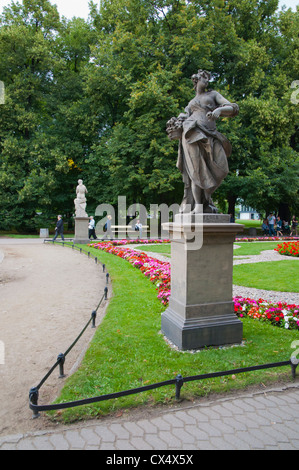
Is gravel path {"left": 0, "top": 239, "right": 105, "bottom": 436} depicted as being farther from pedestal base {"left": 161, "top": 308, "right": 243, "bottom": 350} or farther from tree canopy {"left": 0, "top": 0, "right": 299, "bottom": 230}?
tree canopy {"left": 0, "top": 0, "right": 299, "bottom": 230}

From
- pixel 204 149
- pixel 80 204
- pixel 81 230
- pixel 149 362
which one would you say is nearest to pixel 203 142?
pixel 204 149

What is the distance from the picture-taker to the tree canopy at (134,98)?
22.2 m

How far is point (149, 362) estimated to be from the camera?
4.20m

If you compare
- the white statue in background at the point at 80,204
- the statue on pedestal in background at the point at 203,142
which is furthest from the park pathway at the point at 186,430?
the white statue in background at the point at 80,204

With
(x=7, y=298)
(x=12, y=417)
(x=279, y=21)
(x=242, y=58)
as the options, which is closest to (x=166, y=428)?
(x=12, y=417)

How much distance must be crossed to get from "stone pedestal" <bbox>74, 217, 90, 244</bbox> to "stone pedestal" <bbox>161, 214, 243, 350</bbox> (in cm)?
1512

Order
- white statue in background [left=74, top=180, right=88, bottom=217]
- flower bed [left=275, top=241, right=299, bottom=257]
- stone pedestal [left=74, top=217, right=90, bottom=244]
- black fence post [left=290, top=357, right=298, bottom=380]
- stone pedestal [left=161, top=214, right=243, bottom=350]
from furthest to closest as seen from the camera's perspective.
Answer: white statue in background [left=74, top=180, right=88, bottom=217]
stone pedestal [left=74, top=217, right=90, bottom=244]
flower bed [left=275, top=241, right=299, bottom=257]
stone pedestal [left=161, top=214, right=243, bottom=350]
black fence post [left=290, top=357, right=298, bottom=380]

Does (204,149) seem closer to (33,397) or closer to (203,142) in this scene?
(203,142)

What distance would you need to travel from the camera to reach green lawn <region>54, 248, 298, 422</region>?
3.47 m

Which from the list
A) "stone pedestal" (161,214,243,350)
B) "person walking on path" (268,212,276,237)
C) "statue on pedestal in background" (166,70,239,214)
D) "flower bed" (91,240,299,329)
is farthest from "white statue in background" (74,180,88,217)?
"stone pedestal" (161,214,243,350)

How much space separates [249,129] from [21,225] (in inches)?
760

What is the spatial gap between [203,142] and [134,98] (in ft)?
58.9
